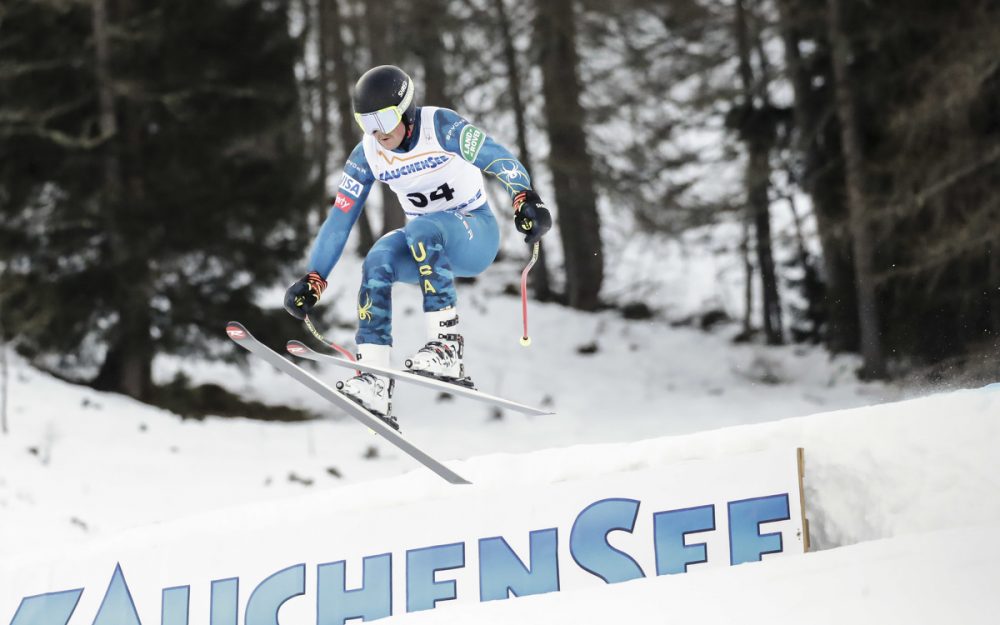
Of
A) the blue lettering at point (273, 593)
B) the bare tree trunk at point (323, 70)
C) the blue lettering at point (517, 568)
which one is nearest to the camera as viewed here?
the blue lettering at point (517, 568)

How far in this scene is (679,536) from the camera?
4.74m

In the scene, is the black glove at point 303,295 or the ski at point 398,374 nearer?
the ski at point 398,374

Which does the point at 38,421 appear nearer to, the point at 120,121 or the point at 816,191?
the point at 120,121

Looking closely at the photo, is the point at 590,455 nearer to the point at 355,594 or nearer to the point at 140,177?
the point at 355,594

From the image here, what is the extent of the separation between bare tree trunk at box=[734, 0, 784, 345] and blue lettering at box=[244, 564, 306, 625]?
8256 millimetres

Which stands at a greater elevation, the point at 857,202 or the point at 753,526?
the point at 857,202

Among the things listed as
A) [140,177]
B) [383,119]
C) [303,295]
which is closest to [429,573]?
[303,295]

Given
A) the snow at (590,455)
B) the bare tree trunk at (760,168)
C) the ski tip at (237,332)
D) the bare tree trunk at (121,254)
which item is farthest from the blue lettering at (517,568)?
the bare tree trunk at (760,168)

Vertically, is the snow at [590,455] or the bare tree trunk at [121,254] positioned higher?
the bare tree trunk at [121,254]

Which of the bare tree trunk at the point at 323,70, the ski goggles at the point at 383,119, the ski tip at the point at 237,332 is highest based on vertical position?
the bare tree trunk at the point at 323,70

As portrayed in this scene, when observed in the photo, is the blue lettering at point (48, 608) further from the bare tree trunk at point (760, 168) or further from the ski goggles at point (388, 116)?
the bare tree trunk at point (760, 168)

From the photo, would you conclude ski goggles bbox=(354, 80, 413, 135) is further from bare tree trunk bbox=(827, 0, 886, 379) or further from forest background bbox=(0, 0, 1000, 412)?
bare tree trunk bbox=(827, 0, 886, 379)

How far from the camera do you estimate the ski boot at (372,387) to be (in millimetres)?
5148

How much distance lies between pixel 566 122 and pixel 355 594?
29.1 feet
